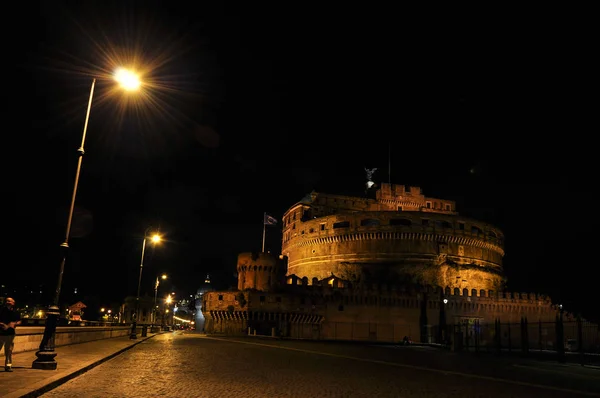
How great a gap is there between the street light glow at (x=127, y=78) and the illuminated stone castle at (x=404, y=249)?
185 ft

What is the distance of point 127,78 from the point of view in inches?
506

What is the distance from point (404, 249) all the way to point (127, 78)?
5986cm

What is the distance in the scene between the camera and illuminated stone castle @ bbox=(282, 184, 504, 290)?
68.1 m

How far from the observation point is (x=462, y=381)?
12609 mm

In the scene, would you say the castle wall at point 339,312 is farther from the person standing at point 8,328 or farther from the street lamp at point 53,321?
the person standing at point 8,328

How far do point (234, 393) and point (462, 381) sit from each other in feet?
21.1

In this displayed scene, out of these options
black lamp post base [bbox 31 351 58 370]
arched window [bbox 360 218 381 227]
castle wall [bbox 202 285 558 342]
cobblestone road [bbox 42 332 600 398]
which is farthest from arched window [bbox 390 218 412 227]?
black lamp post base [bbox 31 351 58 370]

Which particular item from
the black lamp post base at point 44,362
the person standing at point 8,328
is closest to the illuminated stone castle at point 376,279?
the black lamp post base at point 44,362

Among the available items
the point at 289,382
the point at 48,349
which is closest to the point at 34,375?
the point at 48,349

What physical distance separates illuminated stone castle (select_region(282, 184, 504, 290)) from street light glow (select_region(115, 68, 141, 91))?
5641 centimetres

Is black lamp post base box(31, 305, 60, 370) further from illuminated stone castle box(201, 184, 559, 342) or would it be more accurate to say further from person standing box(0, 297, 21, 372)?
illuminated stone castle box(201, 184, 559, 342)

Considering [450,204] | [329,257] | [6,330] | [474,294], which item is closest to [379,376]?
[6,330]

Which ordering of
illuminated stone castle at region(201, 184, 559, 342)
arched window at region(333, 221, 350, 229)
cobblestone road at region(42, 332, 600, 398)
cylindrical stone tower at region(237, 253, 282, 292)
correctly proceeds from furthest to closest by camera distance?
arched window at region(333, 221, 350, 229), cylindrical stone tower at region(237, 253, 282, 292), illuminated stone castle at region(201, 184, 559, 342), cobblestone road at region(42, 332, 600, 398)

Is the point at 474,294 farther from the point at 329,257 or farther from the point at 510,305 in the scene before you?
the point at 329,257
